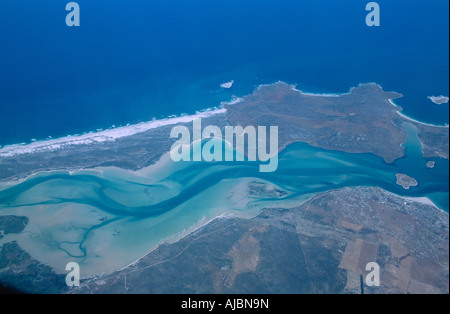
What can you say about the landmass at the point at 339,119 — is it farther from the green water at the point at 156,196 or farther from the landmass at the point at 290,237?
the green water at the point at 156,196

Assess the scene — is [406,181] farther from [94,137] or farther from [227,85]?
[94,137]

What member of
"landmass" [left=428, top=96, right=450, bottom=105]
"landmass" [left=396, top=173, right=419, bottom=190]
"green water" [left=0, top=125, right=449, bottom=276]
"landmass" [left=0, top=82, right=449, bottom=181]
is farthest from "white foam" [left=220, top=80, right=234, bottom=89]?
"landmass" [left=428, top=96, right=450, bottom=105]

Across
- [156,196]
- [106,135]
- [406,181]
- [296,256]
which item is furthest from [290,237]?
[106,135]

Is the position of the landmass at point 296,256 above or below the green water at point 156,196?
below

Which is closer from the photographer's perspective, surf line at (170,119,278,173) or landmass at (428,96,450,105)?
surf line at (170,119,278,173)

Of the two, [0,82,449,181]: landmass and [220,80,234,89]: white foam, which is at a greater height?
[220,80,234,89]: white foam

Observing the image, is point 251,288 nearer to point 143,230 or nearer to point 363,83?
point 143,230

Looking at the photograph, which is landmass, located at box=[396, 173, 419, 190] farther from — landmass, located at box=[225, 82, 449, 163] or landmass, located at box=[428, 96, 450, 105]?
landmass, located at box=[428, 96, 450, 105]

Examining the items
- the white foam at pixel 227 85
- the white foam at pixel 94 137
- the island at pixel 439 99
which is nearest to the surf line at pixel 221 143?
the white foam at pixel 94 137

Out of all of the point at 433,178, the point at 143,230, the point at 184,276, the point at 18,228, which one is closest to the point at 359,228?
the point at 433,178
